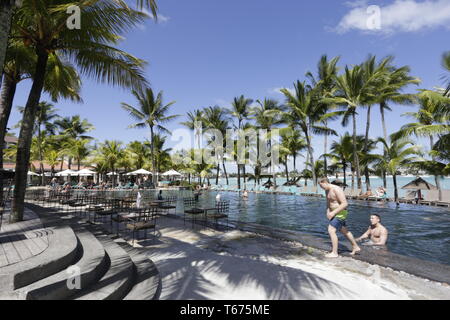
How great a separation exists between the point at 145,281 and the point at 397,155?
2191 centimetres

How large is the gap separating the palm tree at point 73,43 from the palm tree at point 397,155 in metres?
19.3

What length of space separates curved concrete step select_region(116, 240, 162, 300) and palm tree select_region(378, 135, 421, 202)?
750 inches

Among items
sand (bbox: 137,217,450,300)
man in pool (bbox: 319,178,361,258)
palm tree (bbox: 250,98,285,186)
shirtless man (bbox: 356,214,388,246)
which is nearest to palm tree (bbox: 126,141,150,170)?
palm tree (bbox: 250,98,285,186)

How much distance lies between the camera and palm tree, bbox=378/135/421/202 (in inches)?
668

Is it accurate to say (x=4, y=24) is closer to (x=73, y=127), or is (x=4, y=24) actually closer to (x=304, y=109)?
(x=304, y=109)

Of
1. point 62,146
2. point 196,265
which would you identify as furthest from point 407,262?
point 62,146

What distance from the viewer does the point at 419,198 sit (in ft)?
54.8

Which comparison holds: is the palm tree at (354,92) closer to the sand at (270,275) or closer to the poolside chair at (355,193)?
the poolside chair at (355,193)

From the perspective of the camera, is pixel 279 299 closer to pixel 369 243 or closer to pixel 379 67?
pixel 369 243

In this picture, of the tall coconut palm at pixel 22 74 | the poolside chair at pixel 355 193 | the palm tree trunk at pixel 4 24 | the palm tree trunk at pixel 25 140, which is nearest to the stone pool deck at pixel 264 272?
the palm tree trunk at pixel 25 140

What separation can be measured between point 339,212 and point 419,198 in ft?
54.7

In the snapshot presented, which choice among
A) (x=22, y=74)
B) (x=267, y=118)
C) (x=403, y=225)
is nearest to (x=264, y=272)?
(x=403, y=225)

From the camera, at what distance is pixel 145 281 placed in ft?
12.2

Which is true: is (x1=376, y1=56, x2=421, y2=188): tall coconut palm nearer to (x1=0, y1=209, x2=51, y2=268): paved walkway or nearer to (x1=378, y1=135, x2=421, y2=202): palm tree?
(x1=378, y1=135, x2=421, y2=202): palm tree
